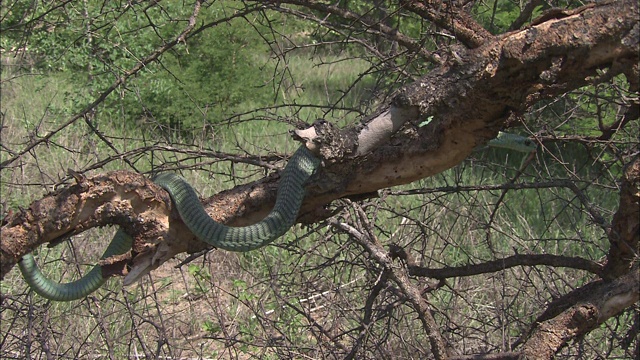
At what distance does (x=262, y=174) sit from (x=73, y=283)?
148cm

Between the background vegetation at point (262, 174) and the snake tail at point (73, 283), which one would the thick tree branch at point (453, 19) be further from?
the snake tail at point (73, 283)

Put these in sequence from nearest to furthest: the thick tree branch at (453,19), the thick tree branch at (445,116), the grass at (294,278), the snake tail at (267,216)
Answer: the thick tree branch at (445,116) → the snake tail at (267,216) → the thick tree branch at (453,19) → the grass at (294,278)

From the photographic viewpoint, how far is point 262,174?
4.09 metres

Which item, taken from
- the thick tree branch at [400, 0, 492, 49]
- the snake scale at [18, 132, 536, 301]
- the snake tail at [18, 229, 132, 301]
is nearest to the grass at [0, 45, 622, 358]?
the snake tail at [18, 229, 132, 301]

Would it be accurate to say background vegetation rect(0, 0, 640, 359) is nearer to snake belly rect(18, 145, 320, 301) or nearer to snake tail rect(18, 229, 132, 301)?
snake tail rect(18, 229, 132, 301)

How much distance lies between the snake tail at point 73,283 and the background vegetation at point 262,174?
0.62ft

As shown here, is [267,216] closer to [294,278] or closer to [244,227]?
[244,227]

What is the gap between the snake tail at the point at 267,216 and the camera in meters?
2.53

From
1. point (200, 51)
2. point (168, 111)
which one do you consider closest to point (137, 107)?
point (168, 111)

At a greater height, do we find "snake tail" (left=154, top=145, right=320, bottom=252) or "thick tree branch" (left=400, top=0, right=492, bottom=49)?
"thick tree branch" (left=400, top=0, right=492, bottom=49)

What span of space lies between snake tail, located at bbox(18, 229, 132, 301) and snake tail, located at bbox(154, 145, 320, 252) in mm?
310

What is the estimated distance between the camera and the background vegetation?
11.0 feet

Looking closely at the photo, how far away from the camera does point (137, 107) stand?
29.5 ft

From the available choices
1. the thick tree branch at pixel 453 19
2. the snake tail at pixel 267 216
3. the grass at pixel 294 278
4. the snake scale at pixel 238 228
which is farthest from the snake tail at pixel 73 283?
the thick tree branch at pixel 453 19
